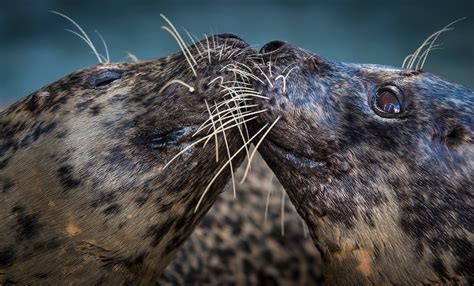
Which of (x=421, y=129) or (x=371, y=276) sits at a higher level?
(x=421, y=129)

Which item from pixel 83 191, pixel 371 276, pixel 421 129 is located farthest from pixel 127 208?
pixel 421 129

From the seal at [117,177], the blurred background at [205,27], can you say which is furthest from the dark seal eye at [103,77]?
the blurred background at [205,27]

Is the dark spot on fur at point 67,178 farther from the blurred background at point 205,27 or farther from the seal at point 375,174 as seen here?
the blurred background at point 205,27

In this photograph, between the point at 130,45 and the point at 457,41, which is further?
the point at 130,45

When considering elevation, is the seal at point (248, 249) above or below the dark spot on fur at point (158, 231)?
below

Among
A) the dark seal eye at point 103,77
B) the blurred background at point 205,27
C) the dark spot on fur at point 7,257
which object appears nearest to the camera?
the dark spot on fur at point 7,257

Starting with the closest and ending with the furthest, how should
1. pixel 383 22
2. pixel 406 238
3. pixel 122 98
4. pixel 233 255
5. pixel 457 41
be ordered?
1. pixel 406 238
2. pixel 122 98
3. pixel 233 255
4. pixel 457 41
5. pixel 383 22

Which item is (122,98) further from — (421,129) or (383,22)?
(383,22)
